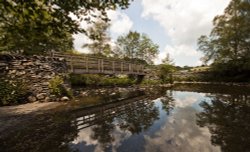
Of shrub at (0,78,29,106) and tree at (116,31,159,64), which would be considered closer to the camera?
shrub at (0,78,29,106)

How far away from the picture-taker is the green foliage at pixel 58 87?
1143cm

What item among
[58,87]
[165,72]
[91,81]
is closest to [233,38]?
[165,72]

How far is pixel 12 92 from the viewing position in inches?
397

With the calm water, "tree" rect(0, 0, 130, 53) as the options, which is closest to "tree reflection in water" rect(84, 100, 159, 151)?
the calm water

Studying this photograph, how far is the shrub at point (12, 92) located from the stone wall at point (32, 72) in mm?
291

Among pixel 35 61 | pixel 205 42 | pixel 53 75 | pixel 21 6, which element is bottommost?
pixel 53 75

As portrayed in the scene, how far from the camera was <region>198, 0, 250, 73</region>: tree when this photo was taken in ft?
88.0

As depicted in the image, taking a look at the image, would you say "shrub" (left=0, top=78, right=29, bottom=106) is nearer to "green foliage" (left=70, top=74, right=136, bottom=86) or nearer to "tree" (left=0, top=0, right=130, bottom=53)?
"tree" (left=0, top=0, right=130, bottom=53)

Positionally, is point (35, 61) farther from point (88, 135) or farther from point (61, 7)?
point (88, 135)

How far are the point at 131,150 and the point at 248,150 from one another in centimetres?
250

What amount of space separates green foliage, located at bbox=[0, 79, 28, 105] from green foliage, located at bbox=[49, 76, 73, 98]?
144cm

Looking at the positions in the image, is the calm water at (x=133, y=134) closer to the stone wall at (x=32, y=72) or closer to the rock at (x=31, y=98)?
the rock at (x=31, y=98)

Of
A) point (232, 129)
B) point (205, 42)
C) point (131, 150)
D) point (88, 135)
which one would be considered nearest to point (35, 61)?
point (88, 135)

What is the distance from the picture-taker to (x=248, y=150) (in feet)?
13.1
